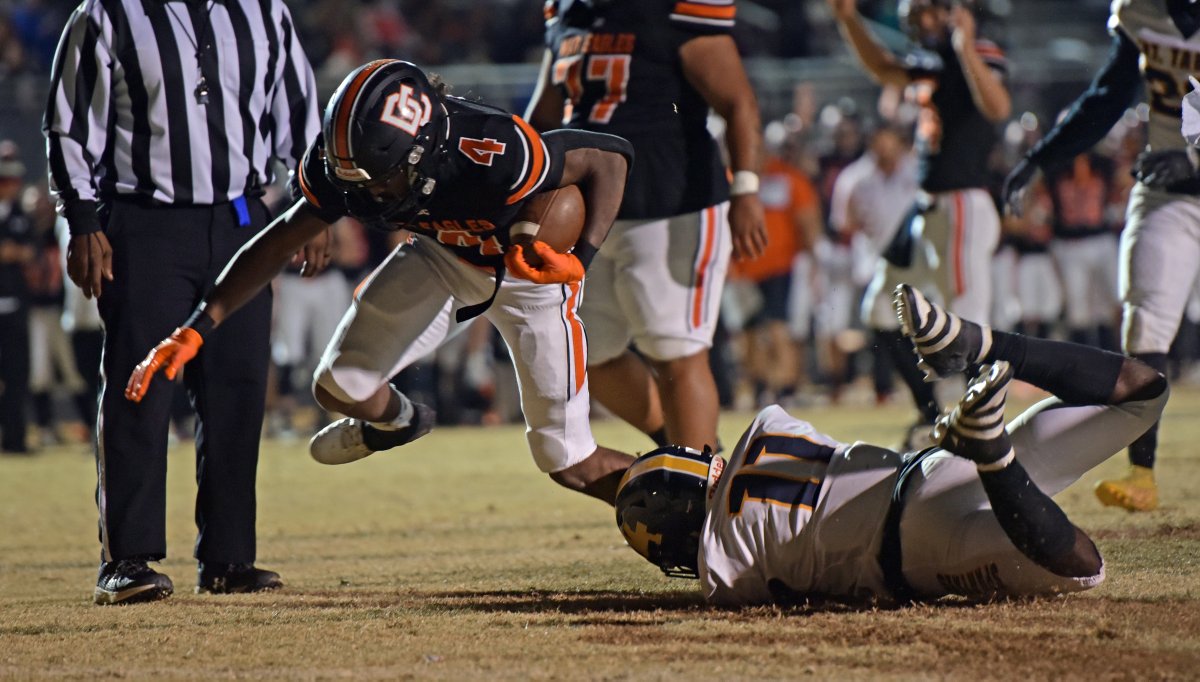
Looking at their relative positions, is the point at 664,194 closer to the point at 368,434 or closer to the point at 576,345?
the point at 576,345

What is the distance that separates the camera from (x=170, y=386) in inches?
165

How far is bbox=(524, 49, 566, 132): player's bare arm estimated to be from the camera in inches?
210

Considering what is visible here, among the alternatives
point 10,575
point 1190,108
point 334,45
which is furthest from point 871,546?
point 334,45

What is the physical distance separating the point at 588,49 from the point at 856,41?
2.32 metres

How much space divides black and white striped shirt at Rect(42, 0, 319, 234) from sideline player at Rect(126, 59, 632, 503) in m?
0.31

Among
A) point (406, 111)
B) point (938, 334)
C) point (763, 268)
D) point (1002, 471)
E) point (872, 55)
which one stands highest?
point (872, 55)

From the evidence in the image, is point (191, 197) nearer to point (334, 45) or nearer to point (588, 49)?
point (588, 49)

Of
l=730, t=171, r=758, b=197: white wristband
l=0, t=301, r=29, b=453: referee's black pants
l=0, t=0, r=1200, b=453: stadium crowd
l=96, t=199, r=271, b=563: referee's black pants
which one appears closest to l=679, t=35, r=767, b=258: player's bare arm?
l=730, t=171, r=758, b=197: white wristband

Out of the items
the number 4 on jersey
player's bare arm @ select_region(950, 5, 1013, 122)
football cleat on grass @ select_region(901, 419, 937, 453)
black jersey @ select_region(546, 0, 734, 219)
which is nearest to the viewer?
the number 4 on jersey

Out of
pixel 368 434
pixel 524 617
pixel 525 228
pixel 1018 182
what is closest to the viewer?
pixel 524 617

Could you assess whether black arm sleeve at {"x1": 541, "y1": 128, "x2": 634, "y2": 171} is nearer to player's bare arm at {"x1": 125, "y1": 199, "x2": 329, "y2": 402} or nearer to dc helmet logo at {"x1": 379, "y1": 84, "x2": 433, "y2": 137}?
dc helmet logo at {"x1": 379, "y1": 84, "x2": 433, "y2": 137}

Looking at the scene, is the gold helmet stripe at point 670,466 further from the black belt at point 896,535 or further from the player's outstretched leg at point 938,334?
the player's outstretched leg at point 938,334

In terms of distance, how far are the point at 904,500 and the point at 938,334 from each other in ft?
1.32

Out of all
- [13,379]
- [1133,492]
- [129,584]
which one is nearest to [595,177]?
[129,584]
